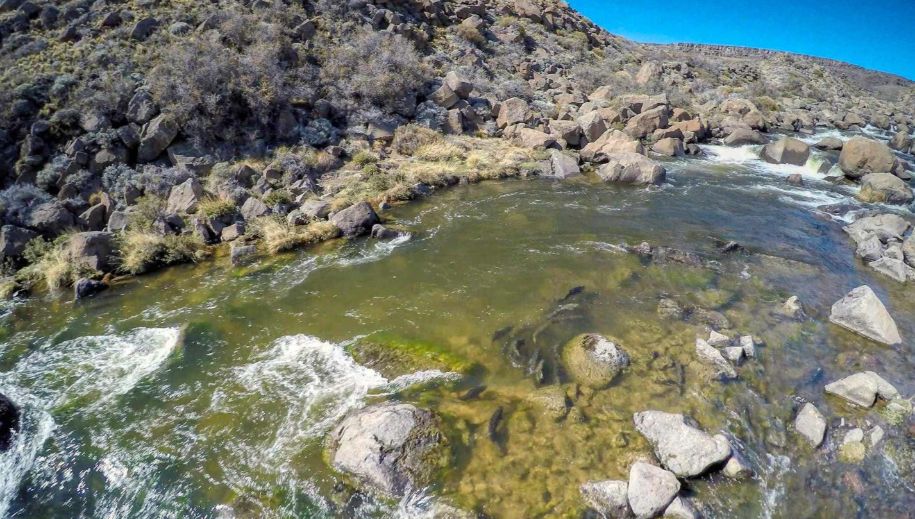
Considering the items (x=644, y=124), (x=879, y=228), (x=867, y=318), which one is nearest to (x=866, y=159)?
(x=879, y=228)

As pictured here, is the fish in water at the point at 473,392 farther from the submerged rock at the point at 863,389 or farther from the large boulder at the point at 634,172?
the large boulder at the point at 634,172

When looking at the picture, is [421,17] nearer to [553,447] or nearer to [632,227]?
[632,227]

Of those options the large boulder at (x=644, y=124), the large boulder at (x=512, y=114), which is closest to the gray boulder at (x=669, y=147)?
the large boulder at (x=644, y=124)

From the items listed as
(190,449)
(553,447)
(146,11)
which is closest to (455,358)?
(553,447)

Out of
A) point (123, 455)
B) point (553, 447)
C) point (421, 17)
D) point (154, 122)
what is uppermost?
point (421, 17)

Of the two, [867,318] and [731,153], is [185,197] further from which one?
[731,153]

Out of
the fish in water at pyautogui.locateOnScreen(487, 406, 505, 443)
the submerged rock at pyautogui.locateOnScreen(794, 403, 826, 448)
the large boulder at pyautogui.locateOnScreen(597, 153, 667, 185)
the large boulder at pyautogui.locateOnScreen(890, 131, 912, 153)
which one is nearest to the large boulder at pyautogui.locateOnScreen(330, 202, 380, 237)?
the fish in water at pyautogui.locateOnScreen(487, 406, 505, 443)

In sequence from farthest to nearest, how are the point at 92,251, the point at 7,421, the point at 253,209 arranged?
the point at 253,209, the point at 92,251, the point at 7,421

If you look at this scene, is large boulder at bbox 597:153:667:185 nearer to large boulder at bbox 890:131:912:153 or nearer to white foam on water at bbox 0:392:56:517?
white foam on water at bbox 0:392:56:517
